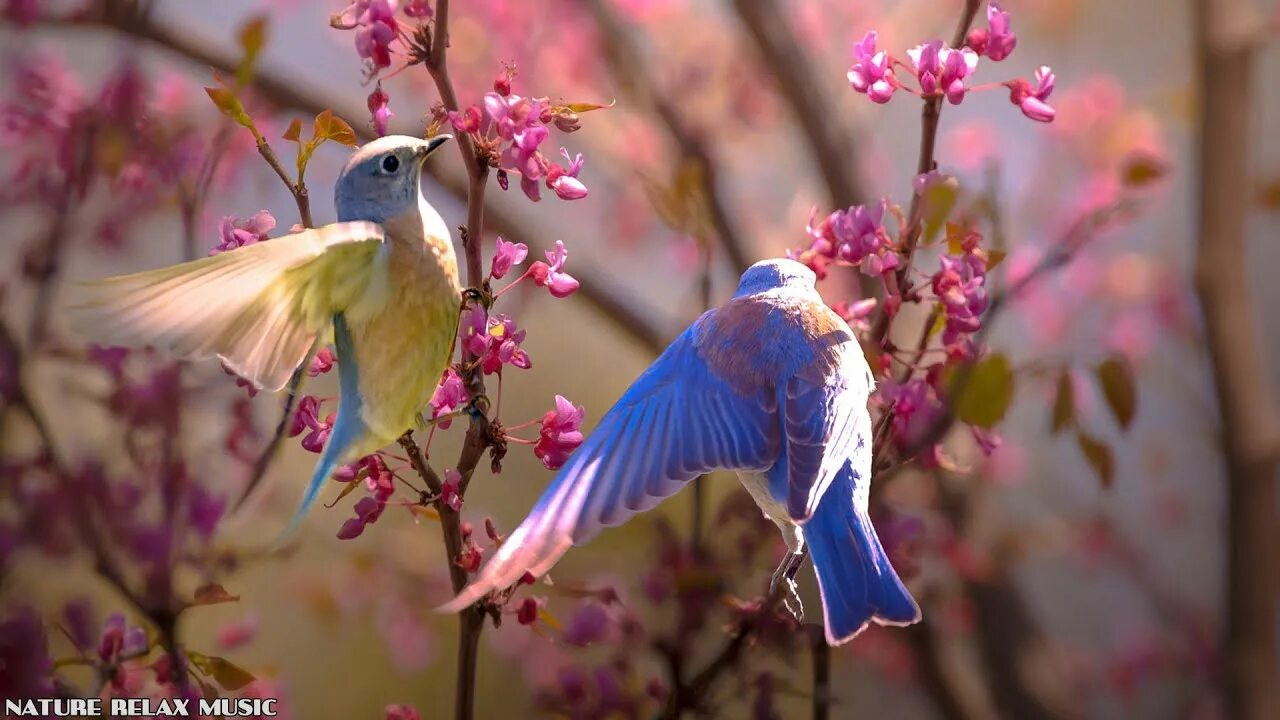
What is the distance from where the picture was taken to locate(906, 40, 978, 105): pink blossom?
111 centimetres

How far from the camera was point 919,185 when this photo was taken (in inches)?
44.4

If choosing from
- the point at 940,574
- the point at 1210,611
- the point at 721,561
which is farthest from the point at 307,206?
the point at 1210,611

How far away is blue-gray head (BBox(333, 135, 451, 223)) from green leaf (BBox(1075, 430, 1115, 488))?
30.1 inches

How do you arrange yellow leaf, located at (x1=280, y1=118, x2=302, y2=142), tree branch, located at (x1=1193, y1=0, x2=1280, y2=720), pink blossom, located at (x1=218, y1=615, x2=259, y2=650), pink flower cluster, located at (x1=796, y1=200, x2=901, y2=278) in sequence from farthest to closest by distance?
tree branch, located at (x1=1193, y1=0, x2=1280, y2=720) → pink blossom, located at (x1=218, y1=615, x2=259, y2=650) → pink flower cluster, located at (x1=796, y1=200, x2=901, y2=278) → yellow leaf, located at (x1=280, y1=118, x2=302, y2=142)

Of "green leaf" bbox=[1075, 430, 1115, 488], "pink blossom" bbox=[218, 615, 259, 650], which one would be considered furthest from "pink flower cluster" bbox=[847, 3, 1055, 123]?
"pink blossom" bbox=[218, 615, 259, 650]

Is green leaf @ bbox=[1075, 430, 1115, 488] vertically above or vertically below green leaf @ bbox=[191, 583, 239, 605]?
A: above

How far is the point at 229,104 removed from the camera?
1052mm

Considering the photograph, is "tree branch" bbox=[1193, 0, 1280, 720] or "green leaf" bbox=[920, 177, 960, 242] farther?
"tree branch" bbox=[1193, 0, 1280, 720]

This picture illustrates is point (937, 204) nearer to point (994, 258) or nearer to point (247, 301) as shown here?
point (994, 258)

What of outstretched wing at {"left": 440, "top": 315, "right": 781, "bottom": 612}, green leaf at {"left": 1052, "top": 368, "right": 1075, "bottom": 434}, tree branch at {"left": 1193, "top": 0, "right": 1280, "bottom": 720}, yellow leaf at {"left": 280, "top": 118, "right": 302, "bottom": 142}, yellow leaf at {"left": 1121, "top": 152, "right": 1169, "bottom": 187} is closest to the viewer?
outstretched wing at {"left": 440, "top": 315, "right": 781, "bottom": 612}

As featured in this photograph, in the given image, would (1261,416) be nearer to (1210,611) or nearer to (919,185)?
(1210,611)

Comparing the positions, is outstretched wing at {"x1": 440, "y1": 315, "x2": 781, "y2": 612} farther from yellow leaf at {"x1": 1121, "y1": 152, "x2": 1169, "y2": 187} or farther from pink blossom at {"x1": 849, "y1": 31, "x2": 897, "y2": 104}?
yellow leaf at {"x1": 1121, "y1": 152, "x2": 1169, "y2": 187}

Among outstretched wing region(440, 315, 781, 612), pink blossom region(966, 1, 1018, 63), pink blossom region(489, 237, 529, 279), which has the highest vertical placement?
pink blossom region(966, 1, 1018, 63)

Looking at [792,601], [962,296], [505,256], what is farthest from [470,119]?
[792,601]
